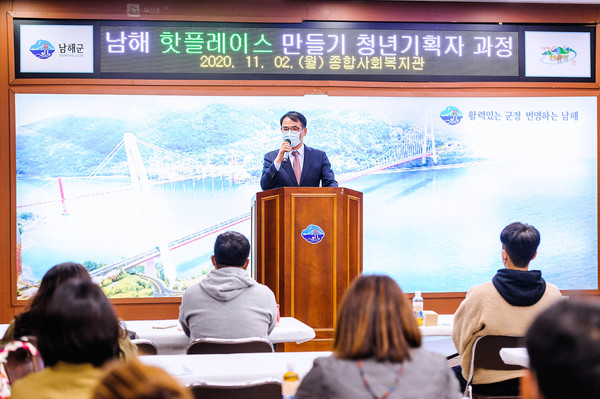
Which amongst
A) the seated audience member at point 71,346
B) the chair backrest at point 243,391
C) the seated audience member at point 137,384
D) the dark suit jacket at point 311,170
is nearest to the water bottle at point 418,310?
the dark suit jacket at point 311,170

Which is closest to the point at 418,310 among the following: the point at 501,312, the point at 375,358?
the point at 501,312

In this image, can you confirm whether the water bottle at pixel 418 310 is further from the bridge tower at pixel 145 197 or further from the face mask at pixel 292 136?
the bridge tower at pixel 145 197

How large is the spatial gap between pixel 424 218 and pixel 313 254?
2.23 metres

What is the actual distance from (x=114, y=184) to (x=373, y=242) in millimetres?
2527

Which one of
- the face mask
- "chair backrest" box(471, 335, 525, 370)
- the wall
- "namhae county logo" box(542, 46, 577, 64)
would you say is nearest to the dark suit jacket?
the face mask

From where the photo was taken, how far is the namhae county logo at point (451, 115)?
7.09 m

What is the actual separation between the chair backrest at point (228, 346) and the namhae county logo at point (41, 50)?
4.28 meters

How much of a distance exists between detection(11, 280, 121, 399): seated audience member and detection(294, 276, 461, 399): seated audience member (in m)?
0.56

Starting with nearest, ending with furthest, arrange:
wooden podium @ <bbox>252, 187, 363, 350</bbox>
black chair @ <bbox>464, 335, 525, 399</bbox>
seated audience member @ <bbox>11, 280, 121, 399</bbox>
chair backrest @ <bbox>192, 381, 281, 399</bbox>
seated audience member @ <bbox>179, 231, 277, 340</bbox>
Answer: seated audience member @ <bbox>11, 280, 121, 399</bbox> < chair backrest @ <bbox>192, 381, 281, 399</bbox> < black chair @ <bbox>464, 335, 525, 399</bbox> < seated audience member @ <bbox>179, 231, 277, 340</bbox> < wooden podium @ <bbox>252, 187, 363, 350</bbox>

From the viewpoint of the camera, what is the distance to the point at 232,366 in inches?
113

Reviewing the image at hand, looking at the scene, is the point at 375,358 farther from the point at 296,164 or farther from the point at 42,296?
the point at 296,164

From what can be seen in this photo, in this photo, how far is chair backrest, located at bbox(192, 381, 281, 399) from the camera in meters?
2.41

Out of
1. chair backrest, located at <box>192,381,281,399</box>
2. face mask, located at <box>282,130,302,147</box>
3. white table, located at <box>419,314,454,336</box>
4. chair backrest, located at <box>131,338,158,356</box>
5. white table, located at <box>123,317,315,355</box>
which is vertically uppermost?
face mask, located at <box>282,130,302,147</box>

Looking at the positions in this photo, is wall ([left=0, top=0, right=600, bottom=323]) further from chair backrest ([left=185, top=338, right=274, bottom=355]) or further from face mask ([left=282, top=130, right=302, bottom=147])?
chair backrest ([left=185, top=338, right=274, bottom=355])
